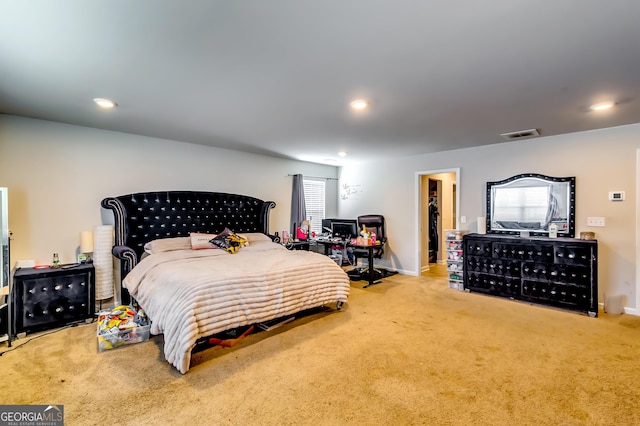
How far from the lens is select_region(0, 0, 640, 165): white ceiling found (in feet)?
5.43

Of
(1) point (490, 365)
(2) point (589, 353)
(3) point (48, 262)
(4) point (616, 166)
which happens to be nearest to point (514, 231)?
(4) point (616, 166)

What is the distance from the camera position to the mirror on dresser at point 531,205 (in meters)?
4.33

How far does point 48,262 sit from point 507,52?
5.10 m

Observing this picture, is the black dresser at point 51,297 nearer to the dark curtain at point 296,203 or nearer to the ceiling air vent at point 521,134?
the dark curtain at point 296,203

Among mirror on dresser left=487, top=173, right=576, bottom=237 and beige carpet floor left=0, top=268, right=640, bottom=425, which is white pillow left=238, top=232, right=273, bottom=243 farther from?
mirror on dresser left=487, top=173, right=576, bottom=237

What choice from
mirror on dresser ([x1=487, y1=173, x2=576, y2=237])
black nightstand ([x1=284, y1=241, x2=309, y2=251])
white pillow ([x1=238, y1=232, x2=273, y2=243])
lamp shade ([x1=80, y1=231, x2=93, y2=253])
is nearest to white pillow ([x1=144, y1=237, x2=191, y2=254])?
lamp shade ([x1=80, y1=231, x2=93, y2=253])

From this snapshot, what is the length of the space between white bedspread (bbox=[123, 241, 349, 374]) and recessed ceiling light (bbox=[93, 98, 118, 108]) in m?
1.73

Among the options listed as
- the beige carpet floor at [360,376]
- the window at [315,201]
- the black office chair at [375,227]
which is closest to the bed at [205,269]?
the beige carpet floor at [360,376]

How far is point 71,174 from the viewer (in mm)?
3867

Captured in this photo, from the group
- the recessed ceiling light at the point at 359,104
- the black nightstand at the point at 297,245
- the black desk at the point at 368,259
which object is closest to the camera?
the recessed ceiling light at the point at 359,104

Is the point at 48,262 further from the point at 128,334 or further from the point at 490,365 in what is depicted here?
the point at 490,365

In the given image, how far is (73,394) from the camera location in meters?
2.18

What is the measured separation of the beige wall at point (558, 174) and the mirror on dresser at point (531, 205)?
99 millimetres

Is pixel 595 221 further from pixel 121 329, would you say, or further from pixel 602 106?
pixel 121 329
